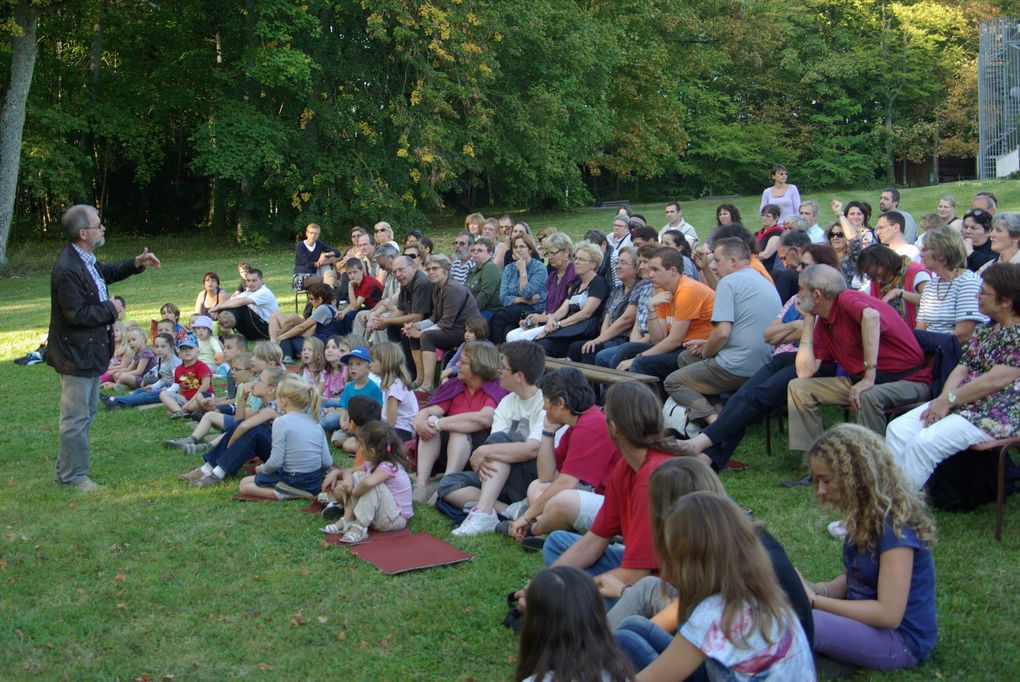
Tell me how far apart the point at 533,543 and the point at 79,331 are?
3.58 m

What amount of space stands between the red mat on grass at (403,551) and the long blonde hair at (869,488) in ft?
8.10

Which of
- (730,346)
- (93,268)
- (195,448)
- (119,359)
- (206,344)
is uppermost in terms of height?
(93,268)

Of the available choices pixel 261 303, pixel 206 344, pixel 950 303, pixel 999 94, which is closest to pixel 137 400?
pixel 206 344

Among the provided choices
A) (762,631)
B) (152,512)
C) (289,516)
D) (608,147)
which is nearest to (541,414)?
(289,516)

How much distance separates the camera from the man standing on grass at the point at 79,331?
22.3 feet

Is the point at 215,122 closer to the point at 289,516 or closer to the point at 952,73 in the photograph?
the point at 289,516

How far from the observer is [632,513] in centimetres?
415

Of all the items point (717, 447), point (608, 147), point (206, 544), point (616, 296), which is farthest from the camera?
point (608, 147)

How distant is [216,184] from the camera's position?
28.8 m

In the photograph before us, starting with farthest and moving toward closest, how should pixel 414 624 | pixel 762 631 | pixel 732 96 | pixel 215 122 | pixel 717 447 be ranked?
pixel 732 96 → pixel 215 122 → pixel 717 447 → pixel 414 624 → pixel 762 631

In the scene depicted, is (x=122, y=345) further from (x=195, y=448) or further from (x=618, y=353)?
(x=618, y=353)

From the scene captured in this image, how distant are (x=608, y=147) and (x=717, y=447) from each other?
32.1 meters

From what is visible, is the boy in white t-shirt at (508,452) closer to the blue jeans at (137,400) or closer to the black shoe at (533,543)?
the black shoe at (533,543)

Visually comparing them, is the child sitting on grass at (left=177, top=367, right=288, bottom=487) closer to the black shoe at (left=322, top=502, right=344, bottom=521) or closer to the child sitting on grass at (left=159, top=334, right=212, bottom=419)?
the black shoe at (left=322, top=502, right=344, bottom=521)
